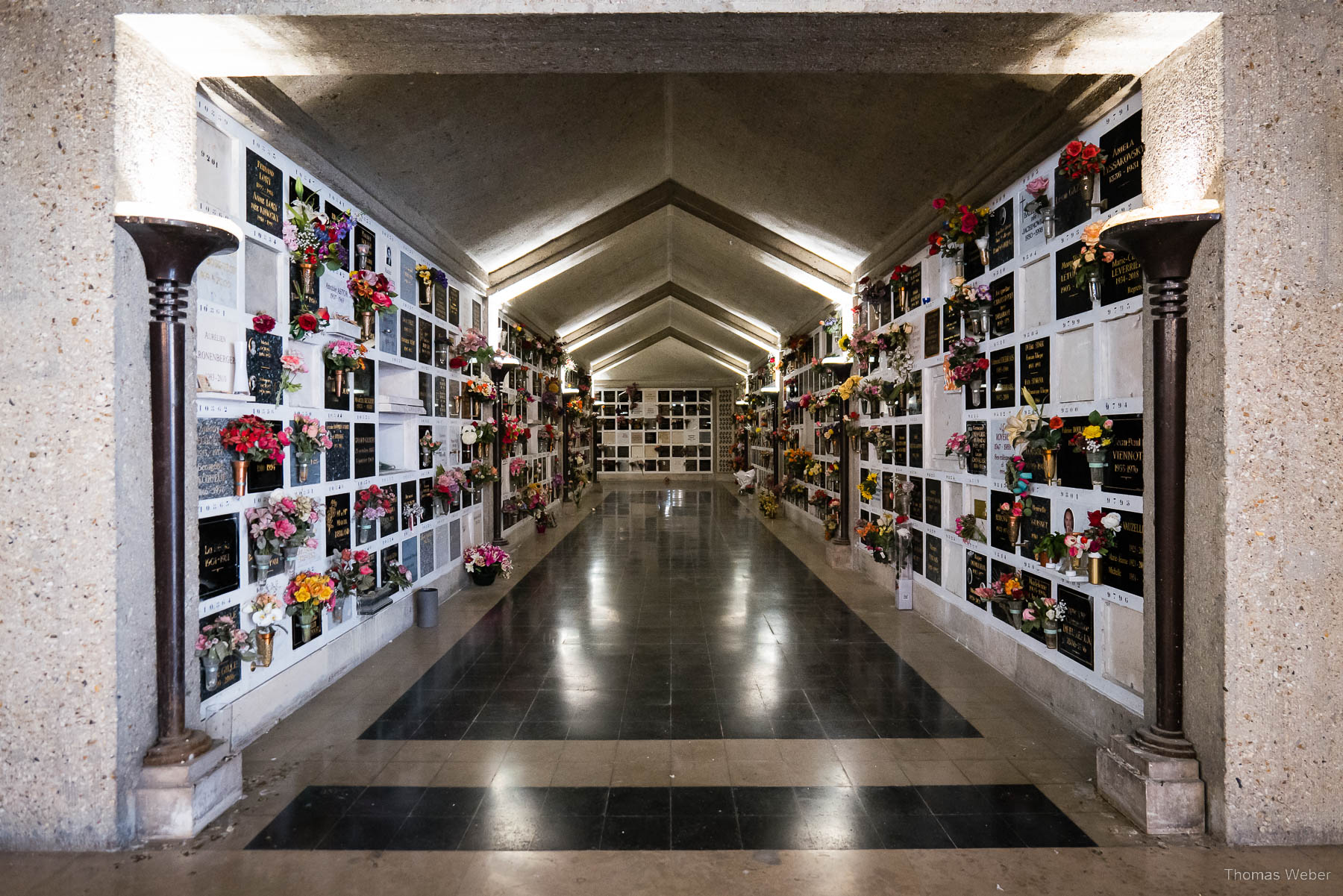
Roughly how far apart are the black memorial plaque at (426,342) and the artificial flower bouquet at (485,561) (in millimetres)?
2052

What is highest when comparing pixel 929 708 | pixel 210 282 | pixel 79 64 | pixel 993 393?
pixel 79 64

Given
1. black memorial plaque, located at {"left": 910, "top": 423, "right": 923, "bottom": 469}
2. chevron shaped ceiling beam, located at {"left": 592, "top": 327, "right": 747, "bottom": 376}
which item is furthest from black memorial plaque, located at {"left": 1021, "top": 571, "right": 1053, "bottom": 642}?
chevron shaped ceiling beam, located at {"left": 592, "top": 327, "right": 747, "bottom": 376}

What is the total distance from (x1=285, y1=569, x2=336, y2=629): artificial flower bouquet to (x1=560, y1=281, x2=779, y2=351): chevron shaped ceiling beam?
1000 cm

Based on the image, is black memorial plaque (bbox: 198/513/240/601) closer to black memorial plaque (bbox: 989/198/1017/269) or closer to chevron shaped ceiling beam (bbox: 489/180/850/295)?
black memorial plaque (bbox: 989/198/1017/269)

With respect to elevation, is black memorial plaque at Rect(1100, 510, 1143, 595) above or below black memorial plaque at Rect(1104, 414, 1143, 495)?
below

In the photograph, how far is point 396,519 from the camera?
230 inches

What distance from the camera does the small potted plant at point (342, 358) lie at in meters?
4.70

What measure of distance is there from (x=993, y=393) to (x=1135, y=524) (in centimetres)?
170

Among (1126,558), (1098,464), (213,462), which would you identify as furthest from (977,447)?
(213,462)

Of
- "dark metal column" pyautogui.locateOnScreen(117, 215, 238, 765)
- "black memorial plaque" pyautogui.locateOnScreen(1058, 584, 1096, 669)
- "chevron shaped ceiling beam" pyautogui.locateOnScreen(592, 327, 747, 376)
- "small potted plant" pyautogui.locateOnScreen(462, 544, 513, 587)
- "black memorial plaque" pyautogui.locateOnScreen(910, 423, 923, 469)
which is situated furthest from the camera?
"chevron shaped ceiling beam" pyautogui.locateOnScreen(592, 327, 747, 376)

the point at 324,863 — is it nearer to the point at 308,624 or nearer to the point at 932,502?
the point at 308,624

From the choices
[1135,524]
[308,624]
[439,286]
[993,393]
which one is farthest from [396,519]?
[1135,524]

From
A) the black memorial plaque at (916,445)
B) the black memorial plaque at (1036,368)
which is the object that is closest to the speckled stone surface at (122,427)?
the black memorial plaque at (1036,368)

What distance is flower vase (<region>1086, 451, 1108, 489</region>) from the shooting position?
358cm
